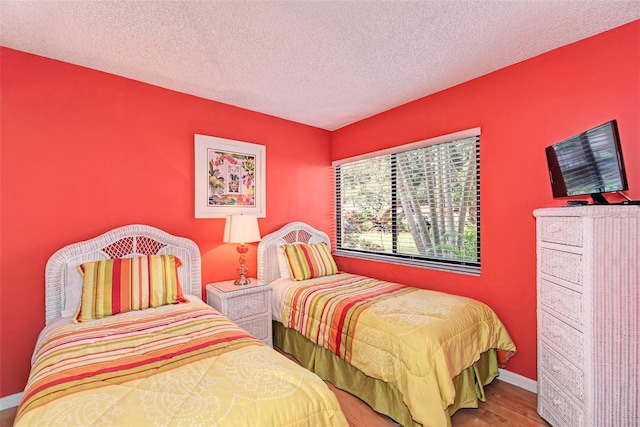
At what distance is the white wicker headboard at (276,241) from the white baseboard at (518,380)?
226 cm

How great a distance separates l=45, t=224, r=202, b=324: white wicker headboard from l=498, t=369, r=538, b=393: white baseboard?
2732mm

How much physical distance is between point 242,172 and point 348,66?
5.08ft

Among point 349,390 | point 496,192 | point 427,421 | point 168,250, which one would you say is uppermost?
point 496,192

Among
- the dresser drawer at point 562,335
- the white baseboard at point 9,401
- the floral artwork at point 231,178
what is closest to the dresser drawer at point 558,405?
the dresser drawer at point 562,335

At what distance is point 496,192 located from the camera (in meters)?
2.51

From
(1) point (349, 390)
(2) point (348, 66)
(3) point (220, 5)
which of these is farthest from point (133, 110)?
(1) point (349, 390)

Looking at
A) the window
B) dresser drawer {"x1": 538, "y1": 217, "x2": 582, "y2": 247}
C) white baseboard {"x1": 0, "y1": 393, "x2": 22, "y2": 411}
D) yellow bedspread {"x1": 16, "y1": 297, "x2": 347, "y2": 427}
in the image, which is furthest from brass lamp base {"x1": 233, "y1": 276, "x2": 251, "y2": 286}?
dresser drawer {"x1": 538, "y1": 217, "x2": 582, "y2": 247}

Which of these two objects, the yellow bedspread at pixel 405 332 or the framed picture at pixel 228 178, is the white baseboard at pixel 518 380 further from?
the framed picture at pixel 228 178

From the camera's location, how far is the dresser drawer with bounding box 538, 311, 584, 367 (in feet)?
5.40

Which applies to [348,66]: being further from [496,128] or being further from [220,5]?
[496,128]

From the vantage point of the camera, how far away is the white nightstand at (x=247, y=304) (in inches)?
103

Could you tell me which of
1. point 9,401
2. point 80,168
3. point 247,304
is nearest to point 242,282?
point 247,304

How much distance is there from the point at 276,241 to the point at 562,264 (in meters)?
2.55

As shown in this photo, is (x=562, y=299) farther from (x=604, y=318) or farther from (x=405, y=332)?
(x=405, y=332)
